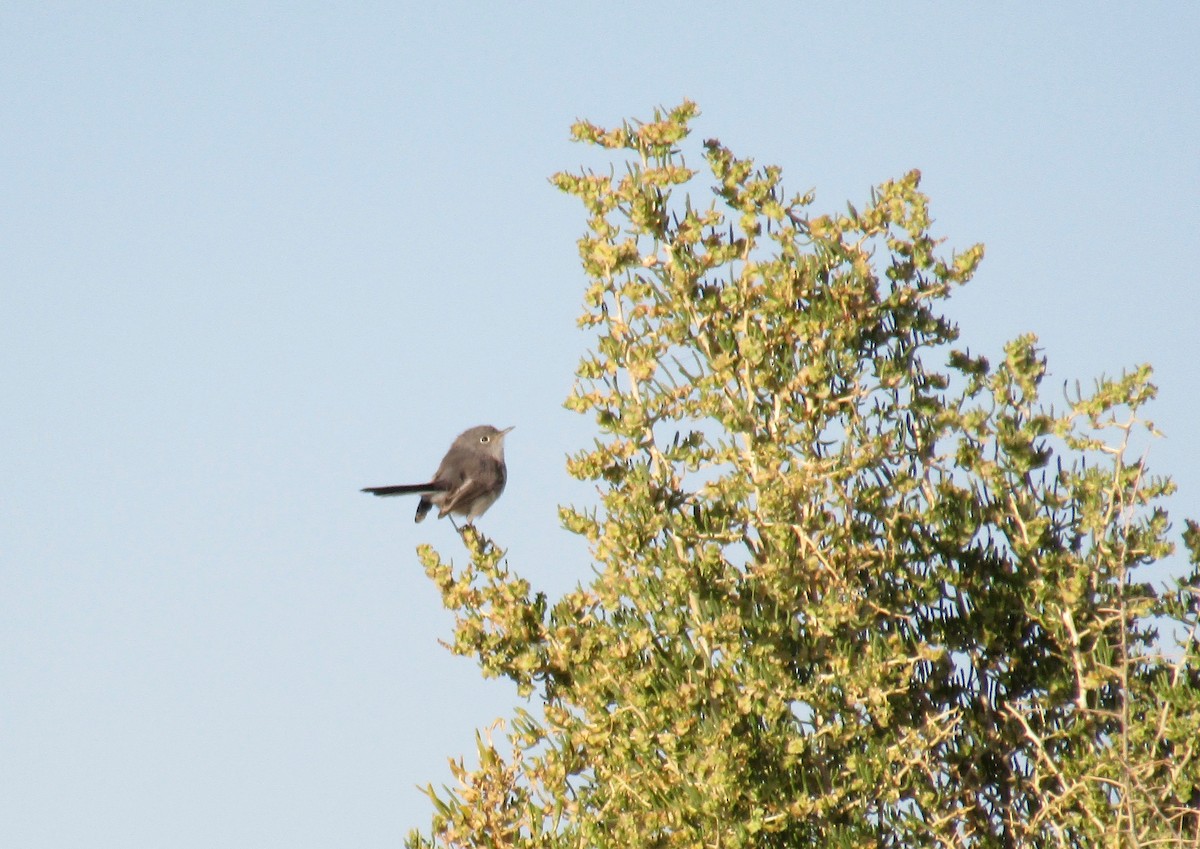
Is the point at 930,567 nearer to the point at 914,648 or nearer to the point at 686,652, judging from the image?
the point at 914,648

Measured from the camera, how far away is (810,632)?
588 centimetres

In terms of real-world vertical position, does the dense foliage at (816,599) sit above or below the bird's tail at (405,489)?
below

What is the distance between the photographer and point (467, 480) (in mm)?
11539

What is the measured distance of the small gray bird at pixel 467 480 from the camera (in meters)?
11.1

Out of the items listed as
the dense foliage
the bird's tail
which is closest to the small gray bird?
the bird's tail

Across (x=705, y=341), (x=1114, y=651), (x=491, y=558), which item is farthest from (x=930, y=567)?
(x=491, y=558)

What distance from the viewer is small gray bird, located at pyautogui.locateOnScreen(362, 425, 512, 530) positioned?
1112cm

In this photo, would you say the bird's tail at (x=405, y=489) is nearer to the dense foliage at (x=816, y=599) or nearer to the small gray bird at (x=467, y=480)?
the small gray bird at (x=467, y=480)

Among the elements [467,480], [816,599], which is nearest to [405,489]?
[467,480]

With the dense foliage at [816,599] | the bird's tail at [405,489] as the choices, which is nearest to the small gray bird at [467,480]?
the bird's tail at [405,489]

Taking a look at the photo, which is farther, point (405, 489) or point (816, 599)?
point (405, 489)

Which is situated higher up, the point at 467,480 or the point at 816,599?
the point at 467,480

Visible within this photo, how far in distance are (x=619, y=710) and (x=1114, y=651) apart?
1971 millimetres

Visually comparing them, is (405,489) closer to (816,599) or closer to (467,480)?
(467,480)
